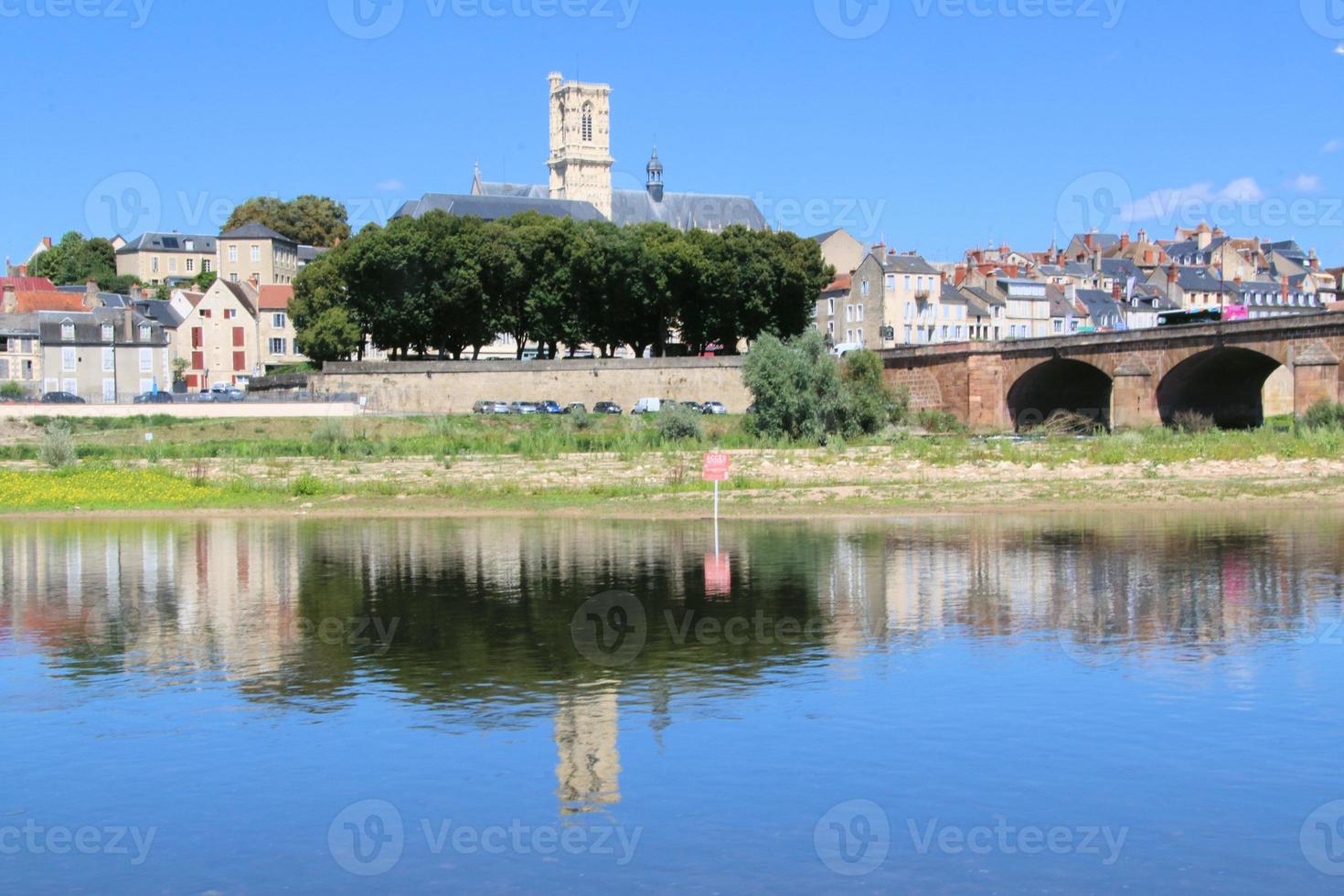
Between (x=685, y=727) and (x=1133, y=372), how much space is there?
Result: 52.8 meters

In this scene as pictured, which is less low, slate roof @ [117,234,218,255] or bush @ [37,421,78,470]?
slate roof @ [117,234,218,255]

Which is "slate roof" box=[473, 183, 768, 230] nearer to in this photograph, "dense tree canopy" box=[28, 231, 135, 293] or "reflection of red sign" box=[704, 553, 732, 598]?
"dense tree canopy" box=[28, 231, 135, 293]

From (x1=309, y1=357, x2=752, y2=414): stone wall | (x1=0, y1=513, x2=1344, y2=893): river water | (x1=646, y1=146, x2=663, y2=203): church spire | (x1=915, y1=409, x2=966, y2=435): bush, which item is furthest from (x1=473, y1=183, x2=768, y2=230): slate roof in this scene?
(x1=0, y1=513, x2=1344, y2=893): river water

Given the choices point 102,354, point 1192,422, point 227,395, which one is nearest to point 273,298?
point 102,354

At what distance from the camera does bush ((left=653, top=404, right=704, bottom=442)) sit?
53.1 m

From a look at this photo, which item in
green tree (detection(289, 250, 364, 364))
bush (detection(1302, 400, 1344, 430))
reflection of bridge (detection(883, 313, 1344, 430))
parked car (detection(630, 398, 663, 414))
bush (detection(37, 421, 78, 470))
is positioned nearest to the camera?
bush (detection(37, 421, 78, 470))

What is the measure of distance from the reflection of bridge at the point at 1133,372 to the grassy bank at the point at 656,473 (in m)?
5.15

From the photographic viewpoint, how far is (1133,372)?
62.8 meters

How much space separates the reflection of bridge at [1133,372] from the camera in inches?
2180

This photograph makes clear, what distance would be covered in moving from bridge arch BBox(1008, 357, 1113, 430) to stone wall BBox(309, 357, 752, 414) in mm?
15438

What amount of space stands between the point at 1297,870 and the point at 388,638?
40.7 feet

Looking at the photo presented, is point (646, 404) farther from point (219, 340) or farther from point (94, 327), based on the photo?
point (219, 340)

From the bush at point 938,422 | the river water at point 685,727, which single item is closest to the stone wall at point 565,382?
the bush at point 938,422

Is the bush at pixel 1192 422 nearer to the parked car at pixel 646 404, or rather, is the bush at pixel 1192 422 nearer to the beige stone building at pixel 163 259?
the parked car at pixel 646 404
